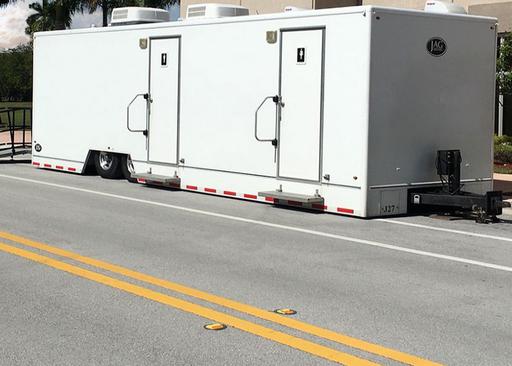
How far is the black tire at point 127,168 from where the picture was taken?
16969mm

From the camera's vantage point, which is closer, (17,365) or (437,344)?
(17,365)

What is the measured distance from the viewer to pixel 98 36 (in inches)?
687

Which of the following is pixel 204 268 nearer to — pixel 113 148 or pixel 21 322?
pixel 21 322

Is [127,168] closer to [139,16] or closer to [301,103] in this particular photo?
[139,16]

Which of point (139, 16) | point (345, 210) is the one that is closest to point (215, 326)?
point (345, 210)

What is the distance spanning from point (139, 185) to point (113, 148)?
1092mm

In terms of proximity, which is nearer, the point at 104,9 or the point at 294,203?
the point at 294,203

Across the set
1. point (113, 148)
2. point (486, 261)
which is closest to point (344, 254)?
point (486, 261)

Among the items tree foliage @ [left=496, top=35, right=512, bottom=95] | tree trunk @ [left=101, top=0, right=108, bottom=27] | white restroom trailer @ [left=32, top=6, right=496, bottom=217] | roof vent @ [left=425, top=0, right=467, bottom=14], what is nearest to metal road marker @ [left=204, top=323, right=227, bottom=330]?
white restroom trailer @ [left=32, top=6, right=496, bottom=217]

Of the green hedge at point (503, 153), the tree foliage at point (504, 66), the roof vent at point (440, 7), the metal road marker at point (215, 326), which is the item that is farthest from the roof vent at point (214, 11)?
the metal road marker at point (215, 326)

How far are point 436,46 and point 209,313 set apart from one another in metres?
7.44

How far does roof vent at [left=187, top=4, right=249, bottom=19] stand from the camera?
15.0 metres

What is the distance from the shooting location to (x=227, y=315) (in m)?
6.77

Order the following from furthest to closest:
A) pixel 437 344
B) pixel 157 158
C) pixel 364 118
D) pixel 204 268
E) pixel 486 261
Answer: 1. pixel 157 158
2. pixel 364 118
3. pixel 486 261
4. pixel 204 268
5. pixel 437 344
